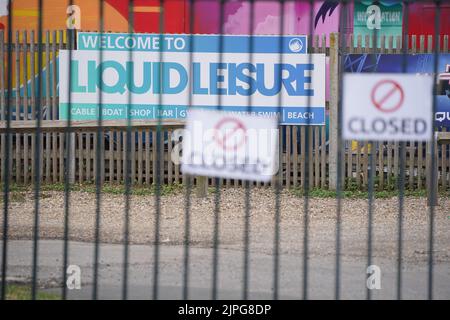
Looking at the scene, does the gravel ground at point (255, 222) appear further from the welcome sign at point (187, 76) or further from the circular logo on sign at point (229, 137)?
the circular logo on sign at point (229, 137)

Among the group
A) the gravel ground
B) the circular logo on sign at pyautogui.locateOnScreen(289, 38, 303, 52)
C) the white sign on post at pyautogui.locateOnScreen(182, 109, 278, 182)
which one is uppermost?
the circular logo on sign at pyautogui.locateOnScreen(289, 38, 303, 52)

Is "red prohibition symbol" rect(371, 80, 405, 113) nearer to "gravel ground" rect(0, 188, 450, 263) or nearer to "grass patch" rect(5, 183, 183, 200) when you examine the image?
"gravel ground" rect(0, 188, 450, 263)

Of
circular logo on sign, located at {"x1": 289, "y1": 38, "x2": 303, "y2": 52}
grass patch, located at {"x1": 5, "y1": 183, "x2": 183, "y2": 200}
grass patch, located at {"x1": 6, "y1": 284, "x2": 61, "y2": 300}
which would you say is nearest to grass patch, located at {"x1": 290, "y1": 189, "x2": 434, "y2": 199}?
grass patch, located at {"x1": 5, "y1": 183, "x2": 183, "y2": 200}

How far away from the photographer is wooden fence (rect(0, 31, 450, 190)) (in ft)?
41.7

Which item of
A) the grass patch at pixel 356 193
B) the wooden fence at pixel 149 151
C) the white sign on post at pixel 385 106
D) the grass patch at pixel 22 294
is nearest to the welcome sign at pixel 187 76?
the wooden fence at pixel 149 151

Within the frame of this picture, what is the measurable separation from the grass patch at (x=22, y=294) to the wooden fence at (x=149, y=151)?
6453 millimetres

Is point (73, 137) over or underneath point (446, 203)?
over

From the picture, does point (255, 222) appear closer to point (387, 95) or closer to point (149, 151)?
point (149, 151)

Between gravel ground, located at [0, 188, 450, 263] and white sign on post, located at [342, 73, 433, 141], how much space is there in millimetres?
3512

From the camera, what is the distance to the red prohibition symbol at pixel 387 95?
476 centimetres
